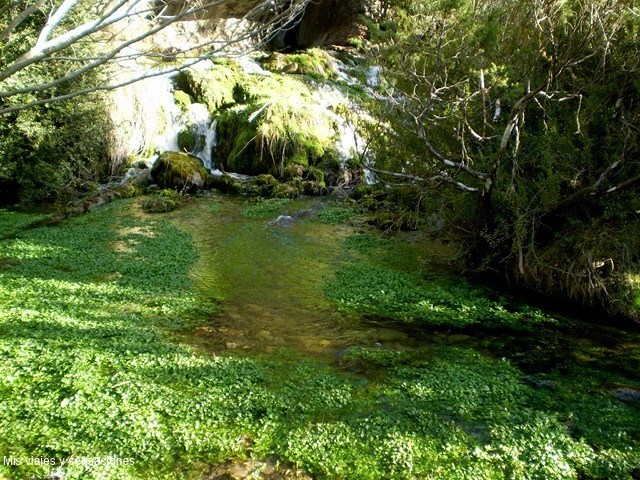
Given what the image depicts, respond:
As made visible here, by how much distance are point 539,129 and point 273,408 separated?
656 centimetres

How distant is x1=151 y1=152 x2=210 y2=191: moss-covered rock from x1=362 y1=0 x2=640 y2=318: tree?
9434 mm

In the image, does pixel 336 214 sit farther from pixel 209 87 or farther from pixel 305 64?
pixel 305 64

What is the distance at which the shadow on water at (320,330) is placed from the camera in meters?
6.37

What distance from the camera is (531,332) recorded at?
7.15 meters

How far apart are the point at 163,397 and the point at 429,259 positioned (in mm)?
6947

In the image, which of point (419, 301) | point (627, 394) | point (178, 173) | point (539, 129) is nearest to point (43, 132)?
point (178, 173)

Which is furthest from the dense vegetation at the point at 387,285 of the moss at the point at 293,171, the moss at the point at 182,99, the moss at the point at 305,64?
the moss at the point at 305,64

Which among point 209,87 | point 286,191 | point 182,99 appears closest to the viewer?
point 286,191

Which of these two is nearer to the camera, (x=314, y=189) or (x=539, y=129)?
(x=539, y=129)

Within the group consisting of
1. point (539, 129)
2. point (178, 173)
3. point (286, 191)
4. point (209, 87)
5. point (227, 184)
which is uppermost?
point (209, 87)

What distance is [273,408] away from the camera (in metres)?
4.93

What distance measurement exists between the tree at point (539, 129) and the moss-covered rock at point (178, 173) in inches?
371

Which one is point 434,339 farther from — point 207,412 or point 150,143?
point 150,143

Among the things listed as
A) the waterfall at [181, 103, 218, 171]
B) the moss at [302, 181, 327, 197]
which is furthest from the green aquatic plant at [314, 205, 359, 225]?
the waterfall at [181, 103, 218, 171]
